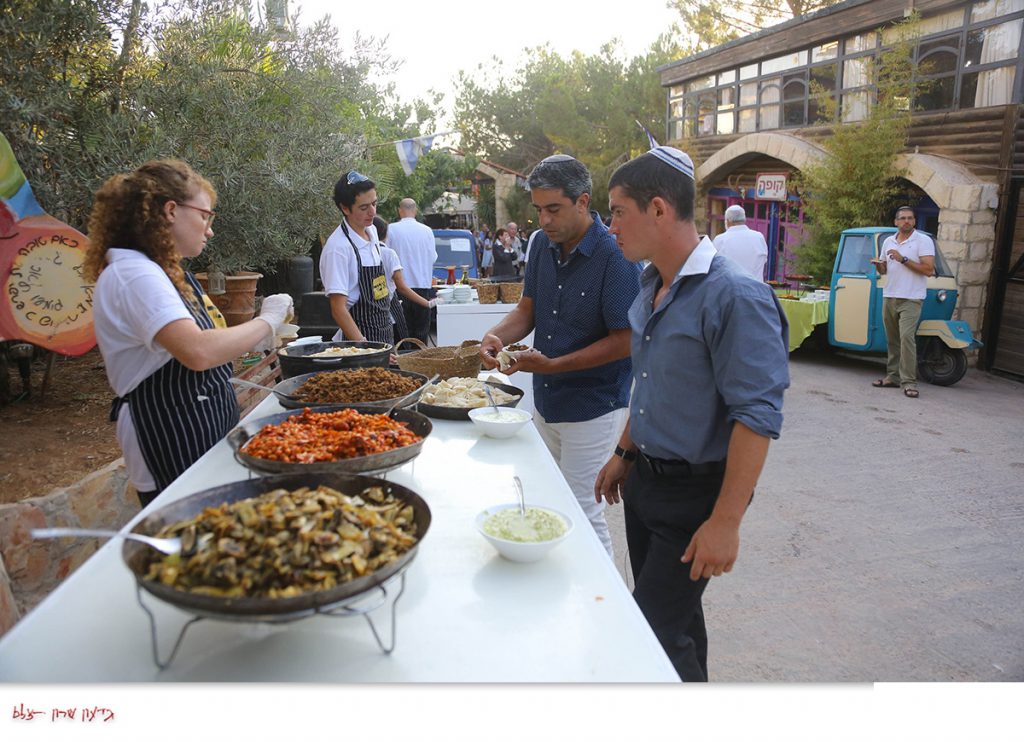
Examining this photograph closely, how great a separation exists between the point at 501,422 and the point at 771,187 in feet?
44.5

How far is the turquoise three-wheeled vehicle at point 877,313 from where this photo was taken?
26.3 ft

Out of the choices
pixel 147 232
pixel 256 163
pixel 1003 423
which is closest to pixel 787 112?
pixel 1003 423

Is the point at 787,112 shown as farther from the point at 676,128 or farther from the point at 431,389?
the point at 431,389

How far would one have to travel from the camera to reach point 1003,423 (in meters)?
6.51

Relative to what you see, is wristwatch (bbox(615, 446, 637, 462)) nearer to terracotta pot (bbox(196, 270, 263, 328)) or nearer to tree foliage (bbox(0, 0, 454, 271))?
tree foliage (bbox(0, 0, 454, 271))

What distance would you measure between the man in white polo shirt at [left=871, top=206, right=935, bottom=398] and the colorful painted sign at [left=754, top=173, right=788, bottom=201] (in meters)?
6.62

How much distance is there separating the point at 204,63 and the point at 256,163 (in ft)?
2.51

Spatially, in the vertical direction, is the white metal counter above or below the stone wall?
above

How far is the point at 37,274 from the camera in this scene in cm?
397

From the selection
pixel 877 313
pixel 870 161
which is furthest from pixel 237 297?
pixel 870 161

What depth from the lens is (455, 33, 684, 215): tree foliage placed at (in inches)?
1007

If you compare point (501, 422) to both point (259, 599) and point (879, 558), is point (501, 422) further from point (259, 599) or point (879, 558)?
point (879, 558)

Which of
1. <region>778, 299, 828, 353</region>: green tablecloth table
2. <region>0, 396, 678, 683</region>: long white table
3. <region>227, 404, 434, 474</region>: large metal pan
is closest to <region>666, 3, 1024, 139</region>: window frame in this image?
<region>778, 299, 828, 353</region>: green tablecloth table

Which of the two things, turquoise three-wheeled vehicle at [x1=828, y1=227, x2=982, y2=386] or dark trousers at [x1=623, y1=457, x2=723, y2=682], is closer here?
dark trousers at [x1=623, y1=457, x2=723, y2=682]
